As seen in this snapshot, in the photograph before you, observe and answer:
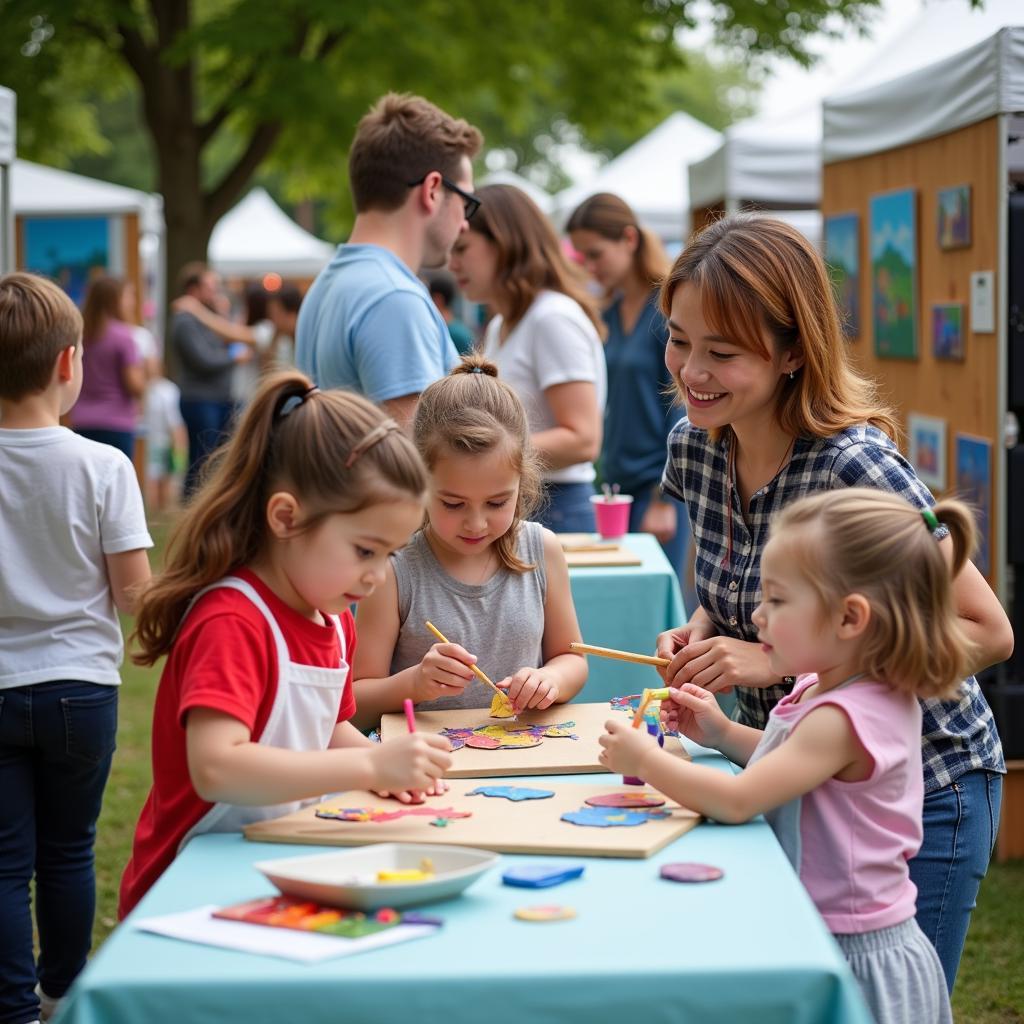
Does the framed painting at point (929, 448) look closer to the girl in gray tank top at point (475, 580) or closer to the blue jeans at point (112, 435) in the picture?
the girl in gray tank top at point (475, 580)

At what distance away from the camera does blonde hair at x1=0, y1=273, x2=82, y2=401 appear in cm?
286

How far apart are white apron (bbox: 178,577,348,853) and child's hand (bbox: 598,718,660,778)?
380mm

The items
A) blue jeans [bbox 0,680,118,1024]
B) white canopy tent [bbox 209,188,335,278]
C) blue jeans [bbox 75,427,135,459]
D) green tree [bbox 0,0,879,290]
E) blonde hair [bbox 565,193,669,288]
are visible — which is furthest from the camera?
white canopy tent [bbox 209,188,335,278]

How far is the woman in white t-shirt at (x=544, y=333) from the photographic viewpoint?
3971mm

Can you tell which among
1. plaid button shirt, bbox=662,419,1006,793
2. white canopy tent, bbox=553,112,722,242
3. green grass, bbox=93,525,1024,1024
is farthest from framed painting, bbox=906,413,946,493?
white canopy tent, bbox=553,112,722,242

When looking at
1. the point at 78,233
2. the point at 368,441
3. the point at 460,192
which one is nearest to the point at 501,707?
the point at 368,441

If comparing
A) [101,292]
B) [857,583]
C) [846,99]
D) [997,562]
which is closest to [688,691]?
[857,583]

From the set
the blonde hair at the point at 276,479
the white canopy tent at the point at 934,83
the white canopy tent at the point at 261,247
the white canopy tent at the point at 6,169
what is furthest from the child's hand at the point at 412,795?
the white canopy tent at the point at 261,247

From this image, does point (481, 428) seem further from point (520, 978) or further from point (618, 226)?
point (618, 226)

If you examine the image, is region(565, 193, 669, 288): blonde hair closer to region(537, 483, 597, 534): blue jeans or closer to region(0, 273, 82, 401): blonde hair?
region(537, 483, 597, 534): blue jeans

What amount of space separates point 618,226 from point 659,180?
669 cm

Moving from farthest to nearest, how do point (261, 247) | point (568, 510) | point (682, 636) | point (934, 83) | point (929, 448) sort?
point (261, 247) → point (929, 448) → point (934, 83) → point (568, 510) → point (682, 636)

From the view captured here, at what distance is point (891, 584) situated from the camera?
1723mm

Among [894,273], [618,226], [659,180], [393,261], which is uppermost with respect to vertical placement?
[659,180]
